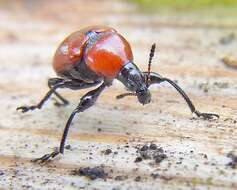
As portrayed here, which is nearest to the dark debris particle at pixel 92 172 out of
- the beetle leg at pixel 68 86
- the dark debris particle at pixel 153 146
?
the dark debris particle at pixel 153 146

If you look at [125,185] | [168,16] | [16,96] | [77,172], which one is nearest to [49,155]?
[77,172]

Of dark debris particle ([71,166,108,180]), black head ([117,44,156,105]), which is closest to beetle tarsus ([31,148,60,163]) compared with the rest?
dark debris particle ([71,166,108,180])

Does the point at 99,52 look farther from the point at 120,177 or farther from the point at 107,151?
the point at 120,177

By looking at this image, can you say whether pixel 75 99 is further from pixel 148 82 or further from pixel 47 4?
pixel 47 4

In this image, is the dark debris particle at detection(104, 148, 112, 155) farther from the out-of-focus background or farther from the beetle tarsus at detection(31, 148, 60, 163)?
the beetle tarsus at detection(31, 148, 60, 163)

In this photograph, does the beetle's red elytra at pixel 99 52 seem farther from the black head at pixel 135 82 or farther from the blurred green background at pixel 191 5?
the blurred green background at pixel 191 5
